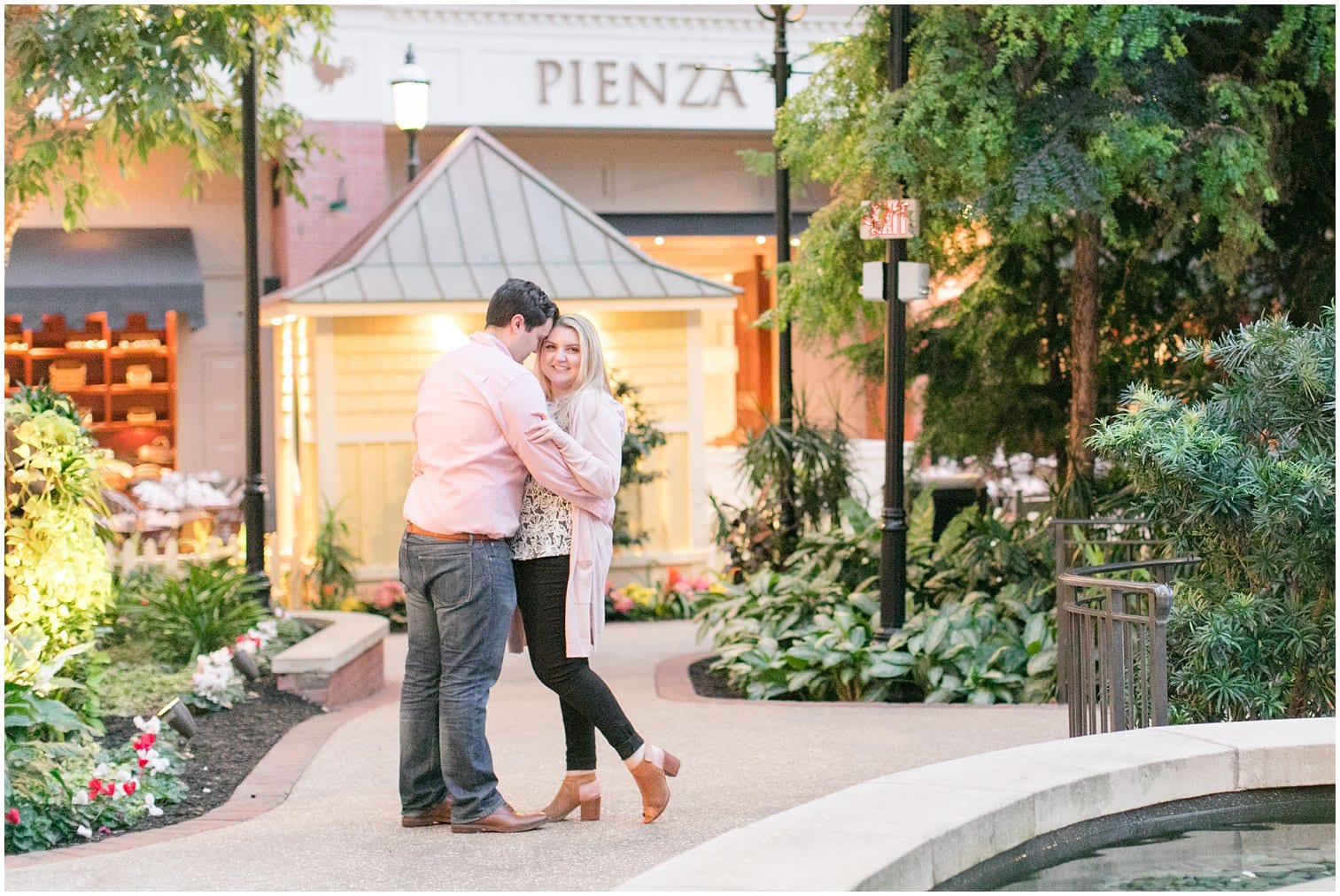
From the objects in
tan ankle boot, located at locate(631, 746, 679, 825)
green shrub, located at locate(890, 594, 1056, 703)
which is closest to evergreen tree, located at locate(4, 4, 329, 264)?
green shrub, located at locate(890, 594, 1056, 703)

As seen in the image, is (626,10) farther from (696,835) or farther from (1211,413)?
(696,835)

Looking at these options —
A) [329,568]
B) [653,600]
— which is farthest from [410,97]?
[653,600]

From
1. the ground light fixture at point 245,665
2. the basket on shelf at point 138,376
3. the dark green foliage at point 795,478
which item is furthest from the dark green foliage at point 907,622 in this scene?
the basket on shelf at point 138,376

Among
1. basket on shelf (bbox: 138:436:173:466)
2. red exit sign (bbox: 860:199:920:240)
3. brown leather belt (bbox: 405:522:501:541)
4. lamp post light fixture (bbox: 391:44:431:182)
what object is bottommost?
Answer: basket on shelf (bbox: 138:436:173:466)

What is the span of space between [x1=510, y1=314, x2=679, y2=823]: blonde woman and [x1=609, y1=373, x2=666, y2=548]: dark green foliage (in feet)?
26.7

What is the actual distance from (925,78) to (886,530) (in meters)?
2.53

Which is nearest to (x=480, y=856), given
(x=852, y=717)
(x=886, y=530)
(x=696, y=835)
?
(x=696, y=835)

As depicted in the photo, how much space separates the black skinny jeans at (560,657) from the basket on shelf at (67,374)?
1447 cm

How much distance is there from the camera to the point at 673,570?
13945 mm

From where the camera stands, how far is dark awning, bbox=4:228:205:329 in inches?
672

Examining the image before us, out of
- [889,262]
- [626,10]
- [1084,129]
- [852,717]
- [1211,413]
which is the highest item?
[626,10]

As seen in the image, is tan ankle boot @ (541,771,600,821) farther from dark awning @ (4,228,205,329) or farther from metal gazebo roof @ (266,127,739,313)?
dark awning @ (4,228,205,329)

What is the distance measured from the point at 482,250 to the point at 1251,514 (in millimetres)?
8962

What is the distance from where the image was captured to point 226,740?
282 inches
